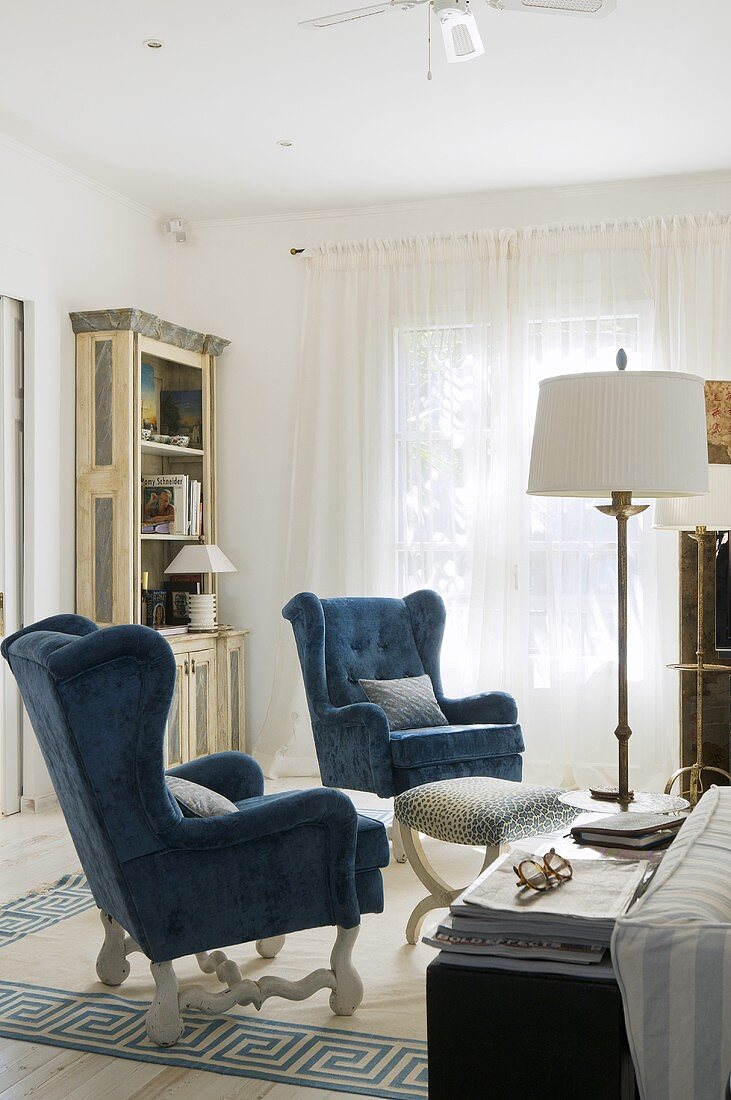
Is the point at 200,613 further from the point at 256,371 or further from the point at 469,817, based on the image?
the point at 469,817

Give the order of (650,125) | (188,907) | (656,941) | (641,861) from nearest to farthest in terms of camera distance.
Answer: (656,941) < (641,861) < (188,907) < (650,125)

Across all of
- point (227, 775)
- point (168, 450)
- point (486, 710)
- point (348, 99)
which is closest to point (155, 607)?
point (168, 450)

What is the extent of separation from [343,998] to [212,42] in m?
3.22

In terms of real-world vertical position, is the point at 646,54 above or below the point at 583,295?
above

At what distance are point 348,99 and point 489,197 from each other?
1441 mm

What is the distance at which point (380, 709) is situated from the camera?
412 cm

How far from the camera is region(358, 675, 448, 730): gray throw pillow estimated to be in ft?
14.4

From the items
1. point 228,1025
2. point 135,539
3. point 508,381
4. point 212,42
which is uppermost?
point 212,42

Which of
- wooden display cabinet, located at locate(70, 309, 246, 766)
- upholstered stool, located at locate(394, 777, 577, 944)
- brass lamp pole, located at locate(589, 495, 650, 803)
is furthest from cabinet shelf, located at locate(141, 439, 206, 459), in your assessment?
brass lamp pole, located at locate(589, 495, 650, 803)

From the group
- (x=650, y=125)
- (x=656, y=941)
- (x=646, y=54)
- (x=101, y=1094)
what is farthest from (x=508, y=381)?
(x=656, y=941)

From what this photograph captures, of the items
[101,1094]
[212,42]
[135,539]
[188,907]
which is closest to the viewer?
[101,1094]

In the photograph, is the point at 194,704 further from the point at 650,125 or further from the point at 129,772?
the point at 650,125

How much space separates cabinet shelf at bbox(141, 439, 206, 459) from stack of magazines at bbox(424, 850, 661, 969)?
4.10 meters

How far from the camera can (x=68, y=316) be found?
17.1 ft
